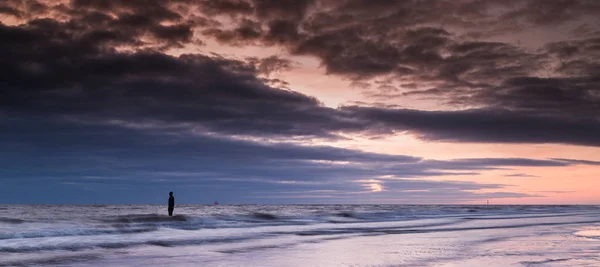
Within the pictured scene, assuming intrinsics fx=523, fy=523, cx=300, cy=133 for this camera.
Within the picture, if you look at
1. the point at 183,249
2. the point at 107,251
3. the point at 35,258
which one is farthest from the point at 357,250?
the point at 35,258

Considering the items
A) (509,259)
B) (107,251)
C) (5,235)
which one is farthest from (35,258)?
(509,259)

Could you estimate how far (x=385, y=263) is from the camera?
50.2ft

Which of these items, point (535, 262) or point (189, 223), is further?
point (189, 223)

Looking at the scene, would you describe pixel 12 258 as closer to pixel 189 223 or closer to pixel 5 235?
pixel 5 235

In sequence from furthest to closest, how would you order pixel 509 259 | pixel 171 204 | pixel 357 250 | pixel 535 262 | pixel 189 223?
1. pixel 171 204
2. pixel 189 223
3. pixel 357 250
4. pixel 509 259
5. pixel 535 262

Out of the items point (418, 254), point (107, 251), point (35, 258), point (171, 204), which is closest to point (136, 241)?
point (107, 251)

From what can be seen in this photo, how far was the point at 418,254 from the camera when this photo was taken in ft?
58.3

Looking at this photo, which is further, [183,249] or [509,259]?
[183,249]

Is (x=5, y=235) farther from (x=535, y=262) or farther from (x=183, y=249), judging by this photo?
(x=535, y=262)

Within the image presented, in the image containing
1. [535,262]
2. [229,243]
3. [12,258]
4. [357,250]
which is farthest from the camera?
[229,243]

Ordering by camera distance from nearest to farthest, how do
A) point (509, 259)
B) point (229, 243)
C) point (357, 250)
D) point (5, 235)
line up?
point (509, 259), point (357, 250), point (229, 243), point (5, 235)

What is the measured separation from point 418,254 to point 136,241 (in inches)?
528

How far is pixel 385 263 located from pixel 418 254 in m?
2.93

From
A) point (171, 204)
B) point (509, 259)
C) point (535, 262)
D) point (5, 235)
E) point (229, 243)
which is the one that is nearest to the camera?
point (535, 262)
